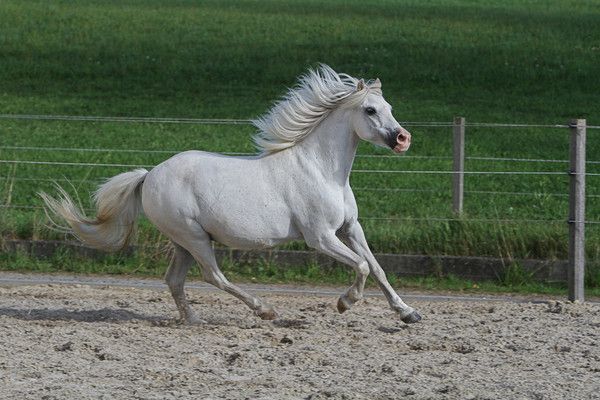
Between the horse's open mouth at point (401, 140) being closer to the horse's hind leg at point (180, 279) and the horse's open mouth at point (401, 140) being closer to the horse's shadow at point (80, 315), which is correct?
the horse's hind leg at point (180, 279)

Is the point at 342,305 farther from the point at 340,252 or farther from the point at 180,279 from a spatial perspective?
the point at 180,279

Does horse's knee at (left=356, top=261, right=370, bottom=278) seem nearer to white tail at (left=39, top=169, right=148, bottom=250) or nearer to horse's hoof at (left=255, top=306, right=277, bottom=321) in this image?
horse's hoof at (left=255, top=306, right=277, bottom=321)

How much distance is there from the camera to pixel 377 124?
30.7ft

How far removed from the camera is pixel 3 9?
36125mm

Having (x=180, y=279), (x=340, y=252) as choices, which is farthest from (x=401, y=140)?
(x=180, y=279)

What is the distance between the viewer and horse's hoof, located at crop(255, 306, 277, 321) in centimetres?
952

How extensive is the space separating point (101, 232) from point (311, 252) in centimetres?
294

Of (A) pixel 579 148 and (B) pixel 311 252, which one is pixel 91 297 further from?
(A) pixel 579 148

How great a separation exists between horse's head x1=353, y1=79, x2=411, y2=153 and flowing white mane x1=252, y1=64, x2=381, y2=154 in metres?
0.08

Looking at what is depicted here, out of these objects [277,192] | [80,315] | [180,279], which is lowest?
[80,315]

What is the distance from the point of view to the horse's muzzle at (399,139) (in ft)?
30.4

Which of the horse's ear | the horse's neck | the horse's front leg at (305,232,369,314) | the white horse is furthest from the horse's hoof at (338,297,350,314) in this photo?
the horse's ear

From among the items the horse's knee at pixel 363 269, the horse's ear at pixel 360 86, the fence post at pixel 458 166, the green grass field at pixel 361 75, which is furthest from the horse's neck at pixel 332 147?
the fence post at pixel 458 166

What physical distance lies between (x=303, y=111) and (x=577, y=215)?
8.46 ft
